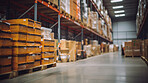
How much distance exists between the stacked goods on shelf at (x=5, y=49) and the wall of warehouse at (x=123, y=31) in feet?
94.7

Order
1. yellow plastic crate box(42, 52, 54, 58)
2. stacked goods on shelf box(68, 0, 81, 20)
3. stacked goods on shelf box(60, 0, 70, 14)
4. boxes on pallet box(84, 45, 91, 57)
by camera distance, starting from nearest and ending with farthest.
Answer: yellow plastic crate box(42, 52, 54, 58)
stacked goods on shelf box(60, 0, 70, 14)
stacked goods on shelf box(68, 0, 81, 20)
boxes on pallet box(84, 45, 91, 57)

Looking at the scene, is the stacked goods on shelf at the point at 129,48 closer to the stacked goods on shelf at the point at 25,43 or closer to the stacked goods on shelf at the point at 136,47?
the stacked goods on shelf at the point at 136,47

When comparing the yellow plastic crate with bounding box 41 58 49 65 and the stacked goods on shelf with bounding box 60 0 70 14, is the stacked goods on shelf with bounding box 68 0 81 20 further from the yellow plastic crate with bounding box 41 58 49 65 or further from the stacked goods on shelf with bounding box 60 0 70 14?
the yellow plastic crate with bounding box 41 58 49 65

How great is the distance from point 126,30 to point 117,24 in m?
2.27

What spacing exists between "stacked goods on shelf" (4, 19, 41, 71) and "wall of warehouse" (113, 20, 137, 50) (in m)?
27.8

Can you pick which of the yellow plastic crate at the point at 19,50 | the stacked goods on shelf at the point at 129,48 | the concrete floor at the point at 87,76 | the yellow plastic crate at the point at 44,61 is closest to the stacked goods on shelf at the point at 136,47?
the stacked goods on shelf at the point at 129,48

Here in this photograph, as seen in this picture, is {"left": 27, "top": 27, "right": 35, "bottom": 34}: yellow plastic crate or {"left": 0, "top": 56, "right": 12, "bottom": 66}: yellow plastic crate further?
{"left": 27, "top": 27, "right": 35, "bottom": 34}: yellow plastic crate

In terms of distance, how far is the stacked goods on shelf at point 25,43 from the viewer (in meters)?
3.74

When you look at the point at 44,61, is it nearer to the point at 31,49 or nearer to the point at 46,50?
the point at 46,50

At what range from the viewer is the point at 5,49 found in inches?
133

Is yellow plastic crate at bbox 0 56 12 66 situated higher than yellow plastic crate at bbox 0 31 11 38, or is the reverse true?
yellow plastic crate at bbox 0 31 11 38

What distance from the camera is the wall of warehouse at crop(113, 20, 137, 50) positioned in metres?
29.8

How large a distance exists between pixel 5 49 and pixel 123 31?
29.6 meters

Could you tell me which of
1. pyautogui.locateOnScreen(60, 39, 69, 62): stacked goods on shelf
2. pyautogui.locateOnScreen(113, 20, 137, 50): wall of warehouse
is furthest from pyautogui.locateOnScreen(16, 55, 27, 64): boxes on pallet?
pyautogui.locateOnScreen(113, 20, 137, 50): wall of warehouse
